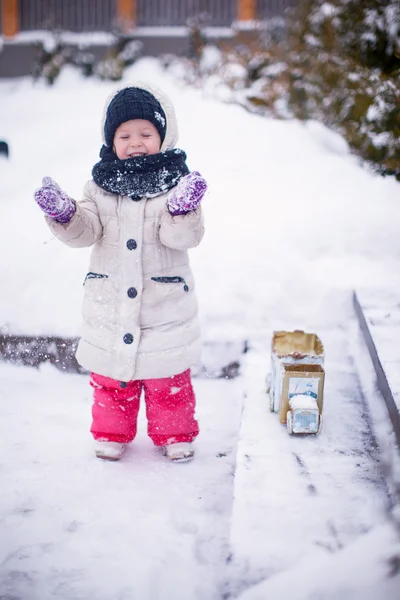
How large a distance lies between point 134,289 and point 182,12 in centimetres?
1296

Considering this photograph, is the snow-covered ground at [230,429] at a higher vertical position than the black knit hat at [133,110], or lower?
lower

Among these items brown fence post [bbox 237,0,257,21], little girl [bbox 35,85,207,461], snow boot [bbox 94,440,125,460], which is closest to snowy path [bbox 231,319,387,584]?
little girl [bbox 35,85,207,461]

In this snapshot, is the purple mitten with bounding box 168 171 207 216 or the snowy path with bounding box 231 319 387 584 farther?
the purple mitten with bounding box 168 171 207 216

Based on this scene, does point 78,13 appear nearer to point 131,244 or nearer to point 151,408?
point 131,244

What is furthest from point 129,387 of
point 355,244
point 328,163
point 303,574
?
point 328,163

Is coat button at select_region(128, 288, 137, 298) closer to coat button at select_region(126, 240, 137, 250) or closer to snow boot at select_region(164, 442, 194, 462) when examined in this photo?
coat button at select_region(126, 240, 137, 250)

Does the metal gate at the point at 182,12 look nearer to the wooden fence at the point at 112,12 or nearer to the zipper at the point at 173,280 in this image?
the wooden fence at the point at 112,12

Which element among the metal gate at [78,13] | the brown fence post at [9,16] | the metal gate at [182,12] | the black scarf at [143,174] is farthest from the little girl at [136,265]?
the brown fence post at [9,16]

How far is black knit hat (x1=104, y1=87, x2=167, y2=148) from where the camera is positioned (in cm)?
227

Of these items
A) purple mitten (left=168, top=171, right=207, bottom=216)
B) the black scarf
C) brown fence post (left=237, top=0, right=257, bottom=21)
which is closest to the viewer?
purple mitten (left=168, top=171, right=207, bottom=216)

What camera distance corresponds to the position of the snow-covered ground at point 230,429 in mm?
1750

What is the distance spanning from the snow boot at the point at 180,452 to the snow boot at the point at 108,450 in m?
0.19

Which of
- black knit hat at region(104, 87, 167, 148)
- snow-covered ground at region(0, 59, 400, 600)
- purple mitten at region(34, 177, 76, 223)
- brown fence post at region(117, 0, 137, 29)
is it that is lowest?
snow-covered ground at region(0, 59, 400, 600)

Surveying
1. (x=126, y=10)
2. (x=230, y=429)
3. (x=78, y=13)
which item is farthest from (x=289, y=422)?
(x=78, y=13)
